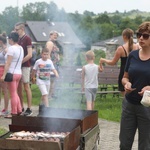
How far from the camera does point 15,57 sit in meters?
8.25

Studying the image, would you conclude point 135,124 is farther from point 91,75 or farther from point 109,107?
point 109,107

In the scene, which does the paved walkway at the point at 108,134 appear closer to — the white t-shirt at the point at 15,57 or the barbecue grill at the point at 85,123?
the barbecue grill at the point at 85,123

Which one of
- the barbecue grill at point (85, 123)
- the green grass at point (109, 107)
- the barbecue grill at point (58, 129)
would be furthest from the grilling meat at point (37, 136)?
the green grass at point (109, 107)

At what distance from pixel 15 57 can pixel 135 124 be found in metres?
3.78

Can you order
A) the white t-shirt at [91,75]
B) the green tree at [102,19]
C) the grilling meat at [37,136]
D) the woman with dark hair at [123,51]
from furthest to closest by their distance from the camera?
the white t-shirt at [91,75]
the woman with dark hair at [123,51]
the green tree at [102,19]
the grilling meat at [37,136]

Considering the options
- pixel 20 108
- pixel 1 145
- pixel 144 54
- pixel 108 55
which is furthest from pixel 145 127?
pixel 108 55

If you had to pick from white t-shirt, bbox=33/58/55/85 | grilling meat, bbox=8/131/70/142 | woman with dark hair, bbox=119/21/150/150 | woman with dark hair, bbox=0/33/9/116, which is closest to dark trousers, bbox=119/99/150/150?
woman with dark hair, bbox=119/21/150/150

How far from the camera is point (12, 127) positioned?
18.3ft

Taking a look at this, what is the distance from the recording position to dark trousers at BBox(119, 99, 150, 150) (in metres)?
4.95

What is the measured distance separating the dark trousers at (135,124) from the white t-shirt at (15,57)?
3.60 meters

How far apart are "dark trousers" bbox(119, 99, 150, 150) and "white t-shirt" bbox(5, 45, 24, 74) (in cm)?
360

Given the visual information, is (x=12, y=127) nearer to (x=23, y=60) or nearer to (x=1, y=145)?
(x=1, y=145)

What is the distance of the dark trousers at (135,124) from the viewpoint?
4953 mm

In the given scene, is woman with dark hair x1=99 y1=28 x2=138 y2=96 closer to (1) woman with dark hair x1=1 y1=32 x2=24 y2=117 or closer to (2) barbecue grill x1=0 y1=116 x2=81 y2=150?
(2) barbecue grill x1=0 y1=116 x2=81 y2=150
